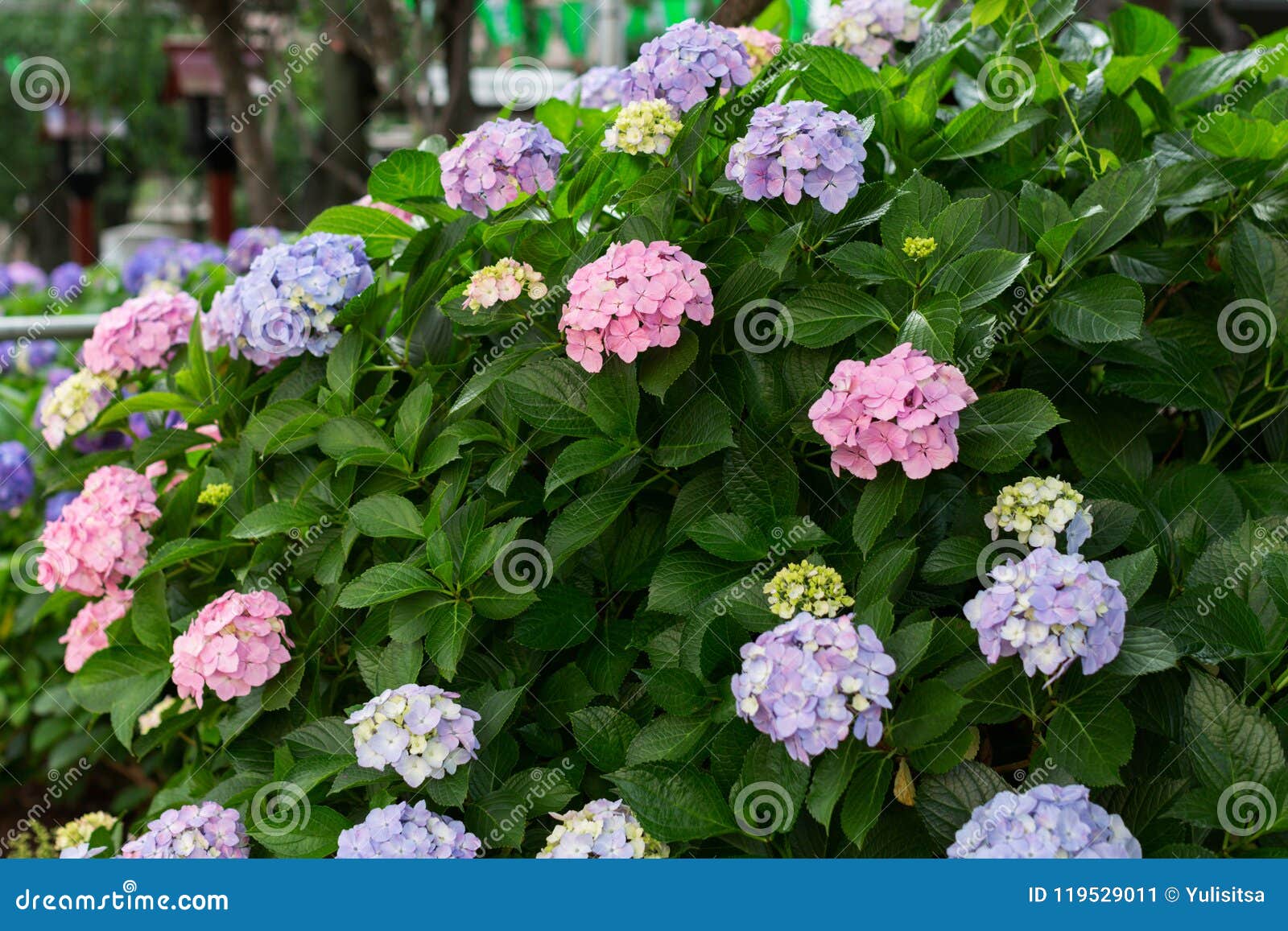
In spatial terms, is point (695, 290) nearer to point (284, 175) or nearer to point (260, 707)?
point (260, 707)

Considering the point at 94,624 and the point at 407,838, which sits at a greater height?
the point at 407,838

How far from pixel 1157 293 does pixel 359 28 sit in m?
5.35

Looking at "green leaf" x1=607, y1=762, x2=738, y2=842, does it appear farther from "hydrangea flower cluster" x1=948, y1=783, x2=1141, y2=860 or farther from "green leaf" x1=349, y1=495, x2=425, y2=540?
"green leaf" x1=349, y1=495, x2=425, y2=540

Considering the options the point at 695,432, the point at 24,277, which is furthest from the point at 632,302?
the point at 24,277

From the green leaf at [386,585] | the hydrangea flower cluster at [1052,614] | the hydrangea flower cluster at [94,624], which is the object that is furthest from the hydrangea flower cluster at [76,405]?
the hydrangea flower cluster at [1052,614]

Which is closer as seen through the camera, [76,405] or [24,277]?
[76,405]

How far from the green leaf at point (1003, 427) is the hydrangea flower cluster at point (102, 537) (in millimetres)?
1331

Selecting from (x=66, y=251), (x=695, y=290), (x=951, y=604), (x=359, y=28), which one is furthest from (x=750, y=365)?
(x=66, y=251)

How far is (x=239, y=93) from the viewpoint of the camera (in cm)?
550

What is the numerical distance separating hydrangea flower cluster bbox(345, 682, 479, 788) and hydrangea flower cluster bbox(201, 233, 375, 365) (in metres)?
0.67

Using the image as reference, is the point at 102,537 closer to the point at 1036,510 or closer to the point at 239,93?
the point at 1036,510

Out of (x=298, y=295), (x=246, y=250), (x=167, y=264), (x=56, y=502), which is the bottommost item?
(x=167, y=264)

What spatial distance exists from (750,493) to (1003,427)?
1.05ft

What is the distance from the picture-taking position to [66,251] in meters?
20.0
